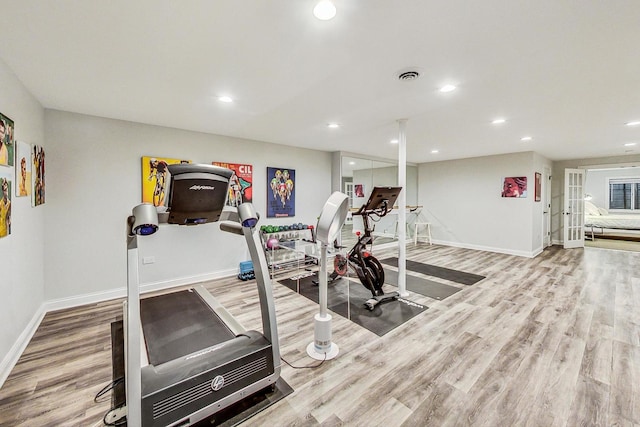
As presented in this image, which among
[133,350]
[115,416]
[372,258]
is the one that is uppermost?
[372,258]

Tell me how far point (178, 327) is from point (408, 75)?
10.00ft

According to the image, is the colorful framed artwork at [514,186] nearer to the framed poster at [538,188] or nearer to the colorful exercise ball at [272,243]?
the framed poster at [538,188]

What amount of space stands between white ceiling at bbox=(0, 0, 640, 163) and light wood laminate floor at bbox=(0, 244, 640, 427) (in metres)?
2.42

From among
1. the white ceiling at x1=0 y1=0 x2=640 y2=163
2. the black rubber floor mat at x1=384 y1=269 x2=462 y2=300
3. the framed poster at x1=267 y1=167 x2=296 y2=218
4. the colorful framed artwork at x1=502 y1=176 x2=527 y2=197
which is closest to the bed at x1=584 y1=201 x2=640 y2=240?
the colorful framed artwork at x1=502 y1=176 x2=527 y2=197

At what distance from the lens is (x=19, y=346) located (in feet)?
7.74

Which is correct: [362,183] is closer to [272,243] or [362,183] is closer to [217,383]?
[272,243]

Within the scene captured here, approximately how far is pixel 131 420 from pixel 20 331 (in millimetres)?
2017

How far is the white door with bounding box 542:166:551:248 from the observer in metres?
6.91

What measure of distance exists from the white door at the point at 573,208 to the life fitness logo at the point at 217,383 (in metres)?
8.84

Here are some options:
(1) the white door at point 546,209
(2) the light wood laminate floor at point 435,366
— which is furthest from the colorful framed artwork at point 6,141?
(1) the white door at point 546,209

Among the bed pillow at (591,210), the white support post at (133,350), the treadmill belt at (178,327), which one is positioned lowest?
the treadmill belt at (178,327)

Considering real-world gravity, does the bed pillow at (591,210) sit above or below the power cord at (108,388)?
above

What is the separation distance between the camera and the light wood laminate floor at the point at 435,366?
173 centimetres

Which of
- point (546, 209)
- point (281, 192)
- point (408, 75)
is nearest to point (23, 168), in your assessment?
point (281, 192)
